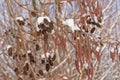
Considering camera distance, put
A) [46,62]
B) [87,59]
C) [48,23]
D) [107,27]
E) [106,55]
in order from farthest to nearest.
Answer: [106,55], [107,27], [46,62], [48,23], [87,59]

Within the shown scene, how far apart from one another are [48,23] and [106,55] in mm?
4782

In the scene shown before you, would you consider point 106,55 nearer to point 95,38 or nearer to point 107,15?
point 107,15

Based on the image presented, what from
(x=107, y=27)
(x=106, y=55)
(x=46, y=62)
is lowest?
(x=106, y=55)

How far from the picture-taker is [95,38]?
1689 mm

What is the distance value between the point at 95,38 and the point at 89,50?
207mm

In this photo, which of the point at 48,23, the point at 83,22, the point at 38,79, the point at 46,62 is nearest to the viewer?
the point at 48,23

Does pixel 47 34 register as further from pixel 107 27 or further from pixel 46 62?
pixel 107 27

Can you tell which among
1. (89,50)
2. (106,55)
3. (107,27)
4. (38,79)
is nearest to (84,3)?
(89,50)

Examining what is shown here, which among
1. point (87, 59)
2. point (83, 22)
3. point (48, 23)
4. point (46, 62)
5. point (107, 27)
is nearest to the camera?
point (87, 59)

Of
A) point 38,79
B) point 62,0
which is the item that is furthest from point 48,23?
point 38,79

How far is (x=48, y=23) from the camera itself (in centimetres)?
159

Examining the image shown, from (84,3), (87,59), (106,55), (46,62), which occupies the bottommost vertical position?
(106,55)

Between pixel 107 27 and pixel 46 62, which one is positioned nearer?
pixel 46 62

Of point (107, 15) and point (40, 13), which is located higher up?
point (40, 13)
